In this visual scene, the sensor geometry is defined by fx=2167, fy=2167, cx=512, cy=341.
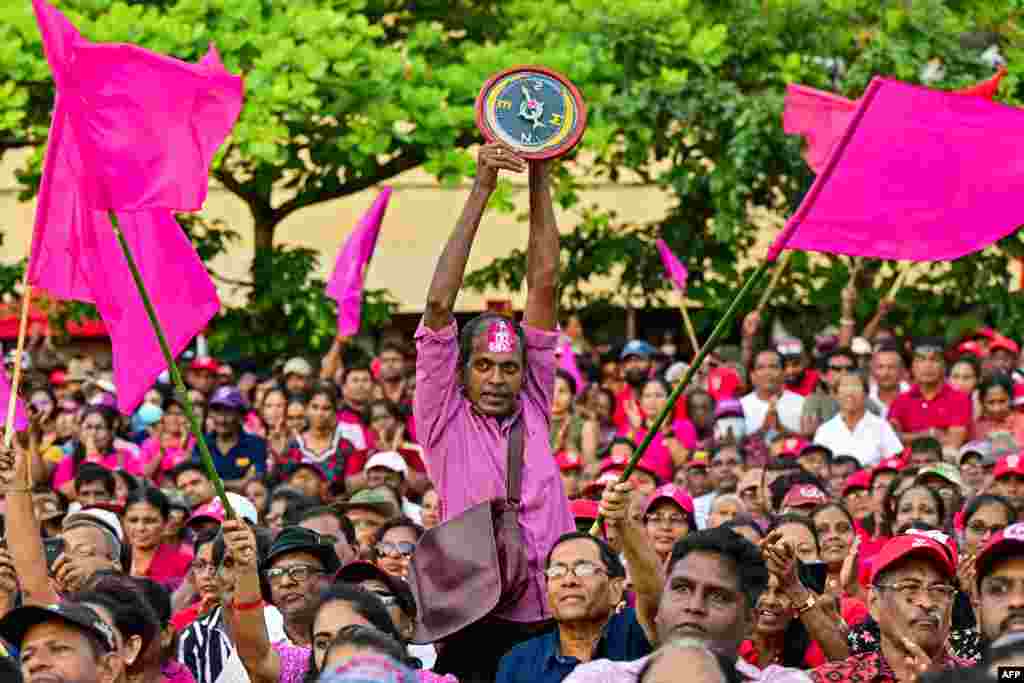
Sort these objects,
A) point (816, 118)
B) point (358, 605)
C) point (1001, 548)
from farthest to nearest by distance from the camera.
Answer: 1. point (816, 118)
2. point (358, 605)
3. point (1001, 548)

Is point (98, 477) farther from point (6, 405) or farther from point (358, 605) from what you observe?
point (358, 605)

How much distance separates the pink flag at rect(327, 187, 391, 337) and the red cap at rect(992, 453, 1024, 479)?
5559 millimetres

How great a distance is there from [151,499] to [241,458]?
2225 millimetres

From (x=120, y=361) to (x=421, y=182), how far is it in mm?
16171

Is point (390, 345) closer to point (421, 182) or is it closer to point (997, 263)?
point (997, 263)

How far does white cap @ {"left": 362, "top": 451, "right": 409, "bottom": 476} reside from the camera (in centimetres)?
1150

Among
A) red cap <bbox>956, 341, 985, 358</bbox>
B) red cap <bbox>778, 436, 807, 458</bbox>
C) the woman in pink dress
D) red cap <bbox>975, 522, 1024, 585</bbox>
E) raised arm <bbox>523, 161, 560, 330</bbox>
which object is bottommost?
the woman in pink dress

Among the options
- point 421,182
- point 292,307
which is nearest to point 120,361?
point 292,307

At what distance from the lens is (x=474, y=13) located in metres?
18.2

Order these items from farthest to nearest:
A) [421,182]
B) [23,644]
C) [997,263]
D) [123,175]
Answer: [421,182] → [997,263] → [123,175] → [23,644]

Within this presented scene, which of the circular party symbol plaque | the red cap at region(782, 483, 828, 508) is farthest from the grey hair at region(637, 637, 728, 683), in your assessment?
the red cap at region(782, 483, 828, 508)

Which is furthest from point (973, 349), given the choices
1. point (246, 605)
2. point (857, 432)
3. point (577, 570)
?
point (246, 605)

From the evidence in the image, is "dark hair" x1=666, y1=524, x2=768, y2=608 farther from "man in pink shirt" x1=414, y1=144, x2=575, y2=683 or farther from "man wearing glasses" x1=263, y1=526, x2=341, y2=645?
"man wearing glasses" x1=263, y1=526, x2=341, y2=645

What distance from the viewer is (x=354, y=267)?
1471cm
